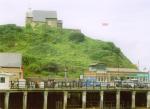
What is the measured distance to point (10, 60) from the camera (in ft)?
282

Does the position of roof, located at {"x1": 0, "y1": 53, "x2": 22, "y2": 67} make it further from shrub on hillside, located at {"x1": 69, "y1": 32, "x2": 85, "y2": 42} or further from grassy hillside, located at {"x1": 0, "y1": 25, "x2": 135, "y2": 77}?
shrub on hillside, located at {"x1": 69, "y1": 32, "x2": 85, "y2": 42}

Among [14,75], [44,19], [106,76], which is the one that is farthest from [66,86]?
[44,19]

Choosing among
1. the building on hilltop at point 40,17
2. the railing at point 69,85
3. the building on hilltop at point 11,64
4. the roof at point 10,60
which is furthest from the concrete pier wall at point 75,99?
the building on hilltop at point 40,17

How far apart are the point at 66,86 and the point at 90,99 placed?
272 inches

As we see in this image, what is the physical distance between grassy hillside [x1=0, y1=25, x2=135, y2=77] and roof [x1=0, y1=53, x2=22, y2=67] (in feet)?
115

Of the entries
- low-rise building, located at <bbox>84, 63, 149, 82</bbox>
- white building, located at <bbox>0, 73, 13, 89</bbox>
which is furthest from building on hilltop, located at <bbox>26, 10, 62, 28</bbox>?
white building, located at <bbox>0, 73, 13, 89</bbox>

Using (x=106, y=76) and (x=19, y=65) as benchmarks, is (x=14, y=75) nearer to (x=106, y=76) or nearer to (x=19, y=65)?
(x=19, y=65)

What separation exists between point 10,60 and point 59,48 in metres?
72.3

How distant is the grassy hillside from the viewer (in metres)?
134

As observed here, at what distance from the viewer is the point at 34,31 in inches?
6560

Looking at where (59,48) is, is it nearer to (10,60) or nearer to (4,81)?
(10,60)

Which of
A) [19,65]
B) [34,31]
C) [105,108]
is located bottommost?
[105,108]

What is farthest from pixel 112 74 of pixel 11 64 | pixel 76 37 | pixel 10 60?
pixel 76 37

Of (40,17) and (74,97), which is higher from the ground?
(40,17)
